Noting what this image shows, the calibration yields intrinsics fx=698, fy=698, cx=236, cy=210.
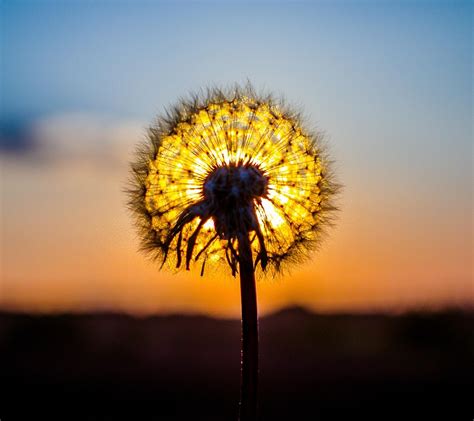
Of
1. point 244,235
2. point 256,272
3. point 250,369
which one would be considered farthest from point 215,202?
point 250,369

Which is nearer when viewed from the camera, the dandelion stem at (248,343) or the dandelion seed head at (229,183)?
the dandelion stem at (248,343)

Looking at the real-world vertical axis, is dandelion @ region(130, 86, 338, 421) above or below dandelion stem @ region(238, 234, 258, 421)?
above

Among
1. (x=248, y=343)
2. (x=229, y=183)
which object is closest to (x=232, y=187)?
(x=229, y=183)

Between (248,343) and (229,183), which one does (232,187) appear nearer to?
(229,183)

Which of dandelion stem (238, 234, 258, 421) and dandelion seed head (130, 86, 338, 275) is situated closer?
dandelion stem (238, 234, 258, 421)
